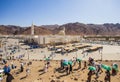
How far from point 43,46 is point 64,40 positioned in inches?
321

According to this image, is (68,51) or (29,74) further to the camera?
(68,51)

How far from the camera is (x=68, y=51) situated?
32062mm

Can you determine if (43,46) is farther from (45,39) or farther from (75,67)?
(75,67)

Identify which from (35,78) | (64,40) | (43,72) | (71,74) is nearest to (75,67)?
(71,74)

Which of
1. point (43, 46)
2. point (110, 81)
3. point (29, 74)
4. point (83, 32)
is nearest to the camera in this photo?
point (110, 81)

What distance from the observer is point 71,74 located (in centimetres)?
1360

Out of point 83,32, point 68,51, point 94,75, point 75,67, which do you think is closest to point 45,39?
point 68,51

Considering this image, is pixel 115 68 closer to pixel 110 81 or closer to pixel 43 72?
pixel 110 81

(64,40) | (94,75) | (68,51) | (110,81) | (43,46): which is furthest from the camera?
(64,40)

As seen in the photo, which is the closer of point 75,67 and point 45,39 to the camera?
point 75,67

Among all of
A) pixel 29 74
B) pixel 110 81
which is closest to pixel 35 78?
pixel 29 74

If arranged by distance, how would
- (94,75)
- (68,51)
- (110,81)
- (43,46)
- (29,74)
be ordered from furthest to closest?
(43,46)
(68,51)
(29,74)
(94,75)
(110,81)

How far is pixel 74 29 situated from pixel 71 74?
4901 inches

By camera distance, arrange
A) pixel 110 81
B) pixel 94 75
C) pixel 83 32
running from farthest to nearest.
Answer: pixel 83 32, pixel 94 75, pixel 110 81
